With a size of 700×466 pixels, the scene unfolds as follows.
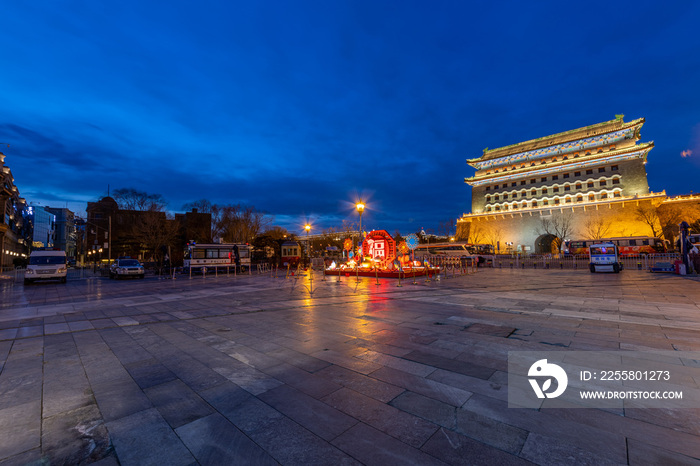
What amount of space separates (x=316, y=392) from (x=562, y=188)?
2654 inches

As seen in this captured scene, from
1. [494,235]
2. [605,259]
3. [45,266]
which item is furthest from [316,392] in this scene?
[494,235]

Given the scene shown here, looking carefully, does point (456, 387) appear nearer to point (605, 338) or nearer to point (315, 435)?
point (315, 435)

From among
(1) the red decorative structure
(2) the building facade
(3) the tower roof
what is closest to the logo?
(1) the red decorative structure

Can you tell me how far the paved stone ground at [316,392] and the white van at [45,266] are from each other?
14925 mm

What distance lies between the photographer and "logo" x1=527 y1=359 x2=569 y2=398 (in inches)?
134

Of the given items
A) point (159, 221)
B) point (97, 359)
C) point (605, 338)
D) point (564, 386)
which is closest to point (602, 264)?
point (605, 338)

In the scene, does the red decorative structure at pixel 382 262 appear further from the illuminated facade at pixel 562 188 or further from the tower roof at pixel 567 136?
the tower roof at pixel 567 136

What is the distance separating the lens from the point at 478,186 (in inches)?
2633

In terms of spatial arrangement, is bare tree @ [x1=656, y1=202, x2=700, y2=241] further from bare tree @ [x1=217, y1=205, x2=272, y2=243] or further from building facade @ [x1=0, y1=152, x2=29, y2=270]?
building facade @ [x1=0, y1=152, x2=29, y2=270]

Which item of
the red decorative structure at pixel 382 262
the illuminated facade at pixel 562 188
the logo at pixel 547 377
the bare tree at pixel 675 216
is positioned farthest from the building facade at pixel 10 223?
the bare tree at pixel 675 216

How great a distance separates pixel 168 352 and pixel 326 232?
276ft

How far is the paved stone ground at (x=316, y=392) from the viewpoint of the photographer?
2.41 metres

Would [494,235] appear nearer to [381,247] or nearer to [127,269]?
[381,247]

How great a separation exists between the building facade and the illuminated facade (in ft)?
260
